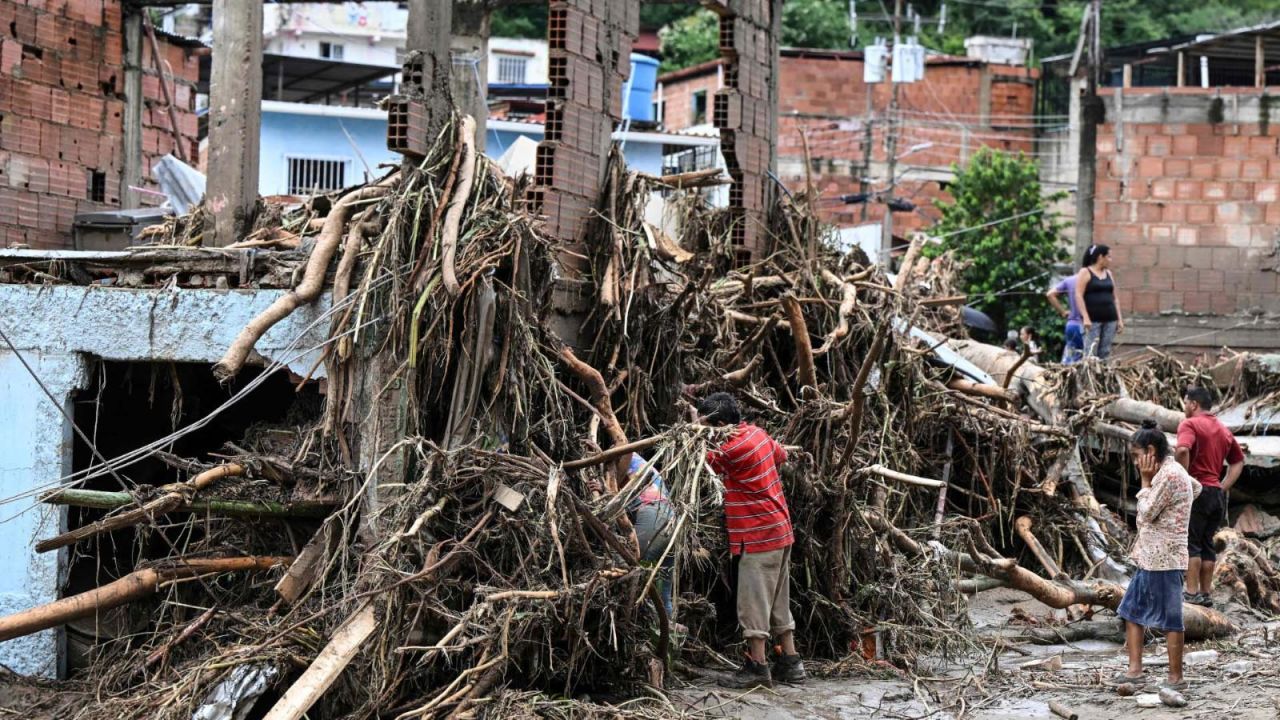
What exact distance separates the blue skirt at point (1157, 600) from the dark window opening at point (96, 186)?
446 inches

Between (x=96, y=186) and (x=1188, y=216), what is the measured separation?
1621cm

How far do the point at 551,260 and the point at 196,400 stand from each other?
263 centimetres

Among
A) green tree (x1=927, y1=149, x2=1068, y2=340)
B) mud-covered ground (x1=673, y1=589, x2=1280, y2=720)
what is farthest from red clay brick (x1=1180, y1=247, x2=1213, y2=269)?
mud-covered ground (x1=673, y1=589, x2=1280, y2=720)

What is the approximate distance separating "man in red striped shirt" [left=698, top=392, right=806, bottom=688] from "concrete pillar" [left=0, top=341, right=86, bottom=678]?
3.89m

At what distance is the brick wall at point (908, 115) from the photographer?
3503 cm

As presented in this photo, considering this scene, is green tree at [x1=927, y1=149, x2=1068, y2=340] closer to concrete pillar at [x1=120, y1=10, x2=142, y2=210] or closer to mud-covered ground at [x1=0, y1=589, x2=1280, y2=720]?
concrete pillar at [x1=120, y1=10, x2=142, y2=210]

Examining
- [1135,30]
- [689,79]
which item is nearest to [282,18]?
[689,79]

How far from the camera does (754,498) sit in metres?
8.53

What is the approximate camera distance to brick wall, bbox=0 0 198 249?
13922 millimetres

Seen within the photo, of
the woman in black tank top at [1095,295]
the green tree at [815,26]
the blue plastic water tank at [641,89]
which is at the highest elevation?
the green tree at [815,26]

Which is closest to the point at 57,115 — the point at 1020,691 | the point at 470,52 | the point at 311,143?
the point at 470,52

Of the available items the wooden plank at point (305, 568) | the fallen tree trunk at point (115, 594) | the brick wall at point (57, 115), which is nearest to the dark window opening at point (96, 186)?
the brick wall at point (57, 115)

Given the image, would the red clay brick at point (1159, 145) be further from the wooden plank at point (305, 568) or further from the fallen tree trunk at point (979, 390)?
the wooden plank at point (305, 568)

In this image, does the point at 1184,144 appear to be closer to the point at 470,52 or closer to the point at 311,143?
the point at 470,52
